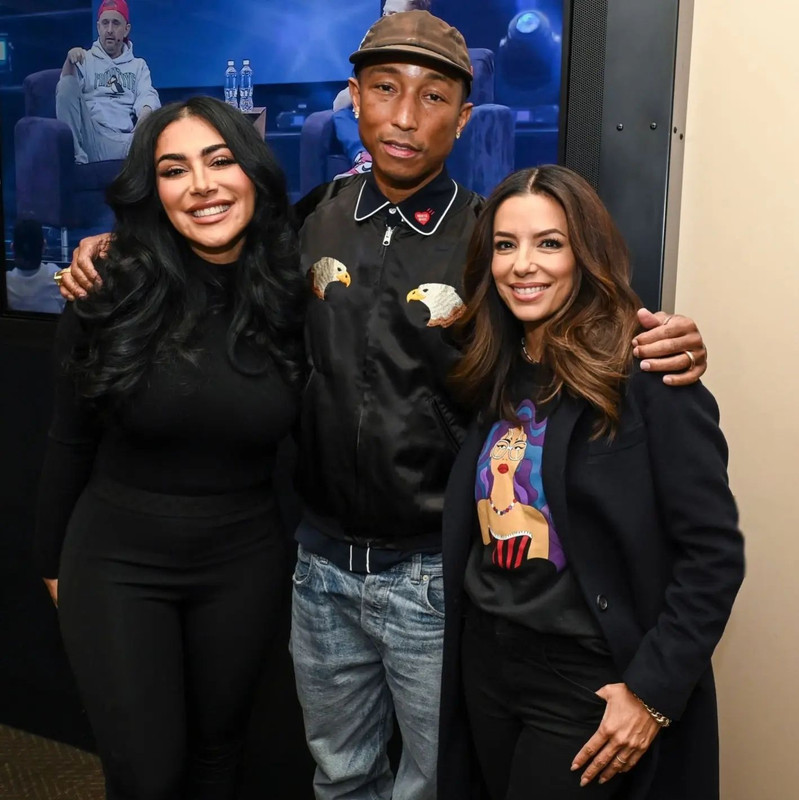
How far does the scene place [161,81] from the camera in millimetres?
2305

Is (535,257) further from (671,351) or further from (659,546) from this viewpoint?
(659,546)

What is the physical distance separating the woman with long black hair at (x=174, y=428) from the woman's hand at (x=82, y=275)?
3 cm

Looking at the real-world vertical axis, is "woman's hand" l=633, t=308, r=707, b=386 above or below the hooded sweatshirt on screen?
below

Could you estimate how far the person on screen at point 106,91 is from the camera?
92.1 inches

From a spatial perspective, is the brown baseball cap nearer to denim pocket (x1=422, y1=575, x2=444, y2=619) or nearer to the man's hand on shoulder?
denim pocket (x1=422, y1=575, x2=444, y2=619)

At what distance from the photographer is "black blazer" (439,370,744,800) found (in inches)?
50.5

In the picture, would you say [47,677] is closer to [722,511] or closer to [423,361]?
[423,361]

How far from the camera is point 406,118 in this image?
1.57m

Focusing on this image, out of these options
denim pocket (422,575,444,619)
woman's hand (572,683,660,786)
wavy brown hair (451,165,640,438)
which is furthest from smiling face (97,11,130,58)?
woman's hand (572,683,660,786)

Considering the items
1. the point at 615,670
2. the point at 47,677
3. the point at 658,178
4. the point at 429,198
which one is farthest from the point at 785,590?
the point at 47,677

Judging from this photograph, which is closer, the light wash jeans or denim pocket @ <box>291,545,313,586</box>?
the light wash jeans

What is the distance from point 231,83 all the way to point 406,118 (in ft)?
2.72

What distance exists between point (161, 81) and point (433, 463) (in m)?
1.32

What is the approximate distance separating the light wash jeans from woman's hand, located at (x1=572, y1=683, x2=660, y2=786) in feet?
1.19
